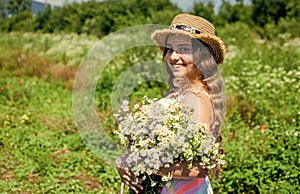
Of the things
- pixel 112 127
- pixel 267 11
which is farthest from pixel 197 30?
pixel 267 11

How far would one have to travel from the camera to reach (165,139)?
1.93 meters

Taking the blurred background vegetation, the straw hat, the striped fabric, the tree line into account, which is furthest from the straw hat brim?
the tree line

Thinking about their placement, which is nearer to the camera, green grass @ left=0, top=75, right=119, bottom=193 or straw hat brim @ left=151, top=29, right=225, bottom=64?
straw hat brim @ left=151, top=29, right=225, bottom=64

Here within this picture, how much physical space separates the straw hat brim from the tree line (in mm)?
10179

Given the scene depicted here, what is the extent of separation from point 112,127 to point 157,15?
11605 millimetres

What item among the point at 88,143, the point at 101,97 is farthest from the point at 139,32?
the point at 88,143

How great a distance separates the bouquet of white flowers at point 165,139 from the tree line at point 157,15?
10725 mm

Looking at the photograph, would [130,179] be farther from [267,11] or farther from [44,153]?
[267,11]

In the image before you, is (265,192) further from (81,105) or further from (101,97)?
(101,97)

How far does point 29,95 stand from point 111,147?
142 inches

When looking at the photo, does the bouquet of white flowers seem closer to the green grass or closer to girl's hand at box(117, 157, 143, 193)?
girl's hand at box(117, 157, 143, 193)

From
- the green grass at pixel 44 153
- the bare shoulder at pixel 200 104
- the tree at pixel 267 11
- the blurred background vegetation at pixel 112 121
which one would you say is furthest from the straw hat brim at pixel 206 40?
the tree at pixel 267 11

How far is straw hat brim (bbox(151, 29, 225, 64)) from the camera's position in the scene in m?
2.25

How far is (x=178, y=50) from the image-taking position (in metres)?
2.31
